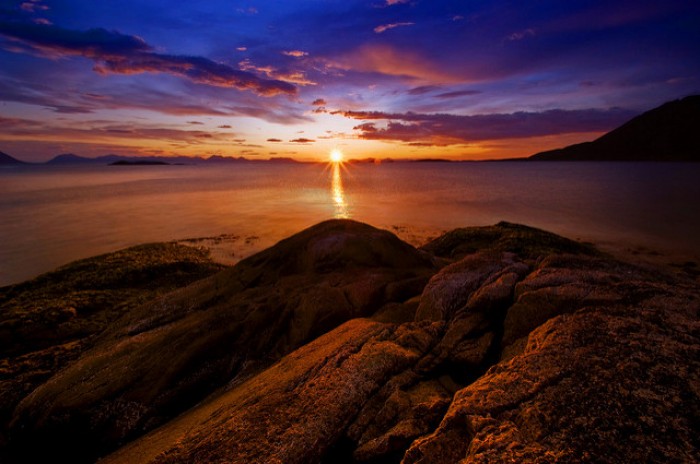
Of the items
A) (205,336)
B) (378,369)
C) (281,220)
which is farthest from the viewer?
(281,220)

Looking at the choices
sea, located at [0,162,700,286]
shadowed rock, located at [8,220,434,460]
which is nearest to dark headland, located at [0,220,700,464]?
shadowed rock, located at [8,220,434,460]

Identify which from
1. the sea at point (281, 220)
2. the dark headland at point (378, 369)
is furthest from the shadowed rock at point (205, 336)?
the sea at point (281, 220)

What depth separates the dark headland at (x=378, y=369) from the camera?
3.61m

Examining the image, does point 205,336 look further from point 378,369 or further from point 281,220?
point 281,220

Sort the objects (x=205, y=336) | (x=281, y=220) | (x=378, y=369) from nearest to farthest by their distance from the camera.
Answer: (x=378, y=369)
(x=205, y=336)
(x=281, y=220)

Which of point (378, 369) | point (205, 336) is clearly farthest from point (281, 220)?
point (378, 369)

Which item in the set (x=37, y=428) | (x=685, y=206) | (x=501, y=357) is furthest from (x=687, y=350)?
(x=685, y=206)

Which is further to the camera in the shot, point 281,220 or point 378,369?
point 281,220

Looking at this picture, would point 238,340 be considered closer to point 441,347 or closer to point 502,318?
point 441,347

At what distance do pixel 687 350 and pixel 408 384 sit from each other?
12.4 ft

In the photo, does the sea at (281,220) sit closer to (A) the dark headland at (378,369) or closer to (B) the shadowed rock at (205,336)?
(B) the shadowed rock at (205,336)

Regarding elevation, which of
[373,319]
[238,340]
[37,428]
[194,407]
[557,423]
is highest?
[557,423]

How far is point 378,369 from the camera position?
530 cm

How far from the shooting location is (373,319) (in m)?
7.61
